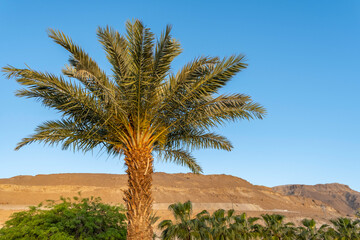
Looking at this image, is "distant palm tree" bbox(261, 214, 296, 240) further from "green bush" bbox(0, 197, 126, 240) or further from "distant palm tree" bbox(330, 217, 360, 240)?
"green bush" bbox(0, 197, 126, 240)

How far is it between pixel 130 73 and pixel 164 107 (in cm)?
175

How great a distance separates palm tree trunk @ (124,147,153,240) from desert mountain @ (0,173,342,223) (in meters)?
42.2

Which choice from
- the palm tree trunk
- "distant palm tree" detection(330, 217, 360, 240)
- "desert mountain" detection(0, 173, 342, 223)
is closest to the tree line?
"distant palm tree" detection(330, 217, 360, 240)

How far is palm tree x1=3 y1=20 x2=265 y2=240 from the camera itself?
8.84 metres

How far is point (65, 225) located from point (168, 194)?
65.7 metres

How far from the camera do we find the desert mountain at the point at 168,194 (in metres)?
64.8

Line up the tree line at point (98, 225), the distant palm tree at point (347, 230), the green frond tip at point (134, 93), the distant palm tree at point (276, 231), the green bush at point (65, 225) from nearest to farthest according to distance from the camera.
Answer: the green frond tip at point (134, 93) → the green bush at point (65, 225) → the tree line at point (98, 225) → the distant palm tree at point (276, 231) → the distant palm tree at point (347, 230)

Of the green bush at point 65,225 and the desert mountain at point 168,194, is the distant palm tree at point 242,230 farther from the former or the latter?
the desert mountain at point 168,194

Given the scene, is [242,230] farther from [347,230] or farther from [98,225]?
[98,225]

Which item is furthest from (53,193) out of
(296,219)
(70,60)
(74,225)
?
(70,60)

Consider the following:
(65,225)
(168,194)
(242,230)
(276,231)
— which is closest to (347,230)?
(276,231)

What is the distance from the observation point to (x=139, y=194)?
31.1 ft

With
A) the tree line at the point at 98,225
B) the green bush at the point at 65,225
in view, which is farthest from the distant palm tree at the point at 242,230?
the green bush at the point at 65,225

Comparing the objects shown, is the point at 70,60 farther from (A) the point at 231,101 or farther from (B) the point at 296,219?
(B) the point at 296,219
